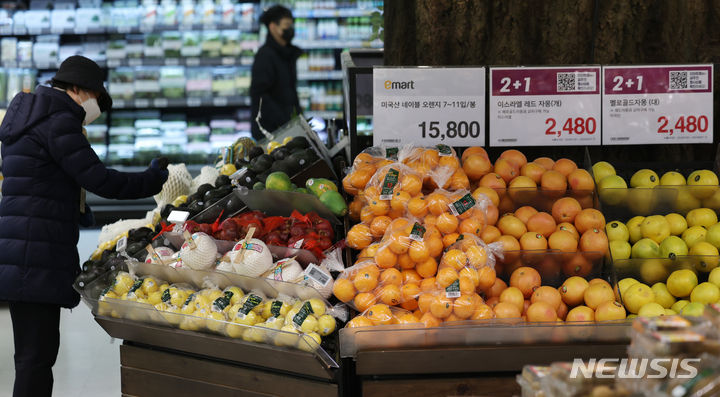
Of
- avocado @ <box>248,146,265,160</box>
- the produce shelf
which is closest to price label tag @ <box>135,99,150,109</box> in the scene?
the produce shelf

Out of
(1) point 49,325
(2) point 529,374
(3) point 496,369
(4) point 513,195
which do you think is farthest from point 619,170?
(1) point 49,325

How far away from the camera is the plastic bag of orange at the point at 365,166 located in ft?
9.48

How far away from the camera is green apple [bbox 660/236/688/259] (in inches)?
100

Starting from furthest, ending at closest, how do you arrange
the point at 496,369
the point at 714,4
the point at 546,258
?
the point at 714,4 → the point at 546,258 → the point at 496,369

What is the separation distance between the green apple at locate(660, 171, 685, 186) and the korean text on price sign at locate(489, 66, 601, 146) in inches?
11.9

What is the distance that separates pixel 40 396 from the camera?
3023 millimetres

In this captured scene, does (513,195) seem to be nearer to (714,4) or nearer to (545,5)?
(545,5)

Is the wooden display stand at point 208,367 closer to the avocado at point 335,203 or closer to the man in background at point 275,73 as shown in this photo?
the avocado at point 335,203

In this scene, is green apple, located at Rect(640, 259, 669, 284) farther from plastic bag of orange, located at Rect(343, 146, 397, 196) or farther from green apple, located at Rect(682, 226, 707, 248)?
plastic bag of orange, located at Rect(343, 146, 397, 196)

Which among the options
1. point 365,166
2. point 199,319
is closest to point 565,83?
point 365,166

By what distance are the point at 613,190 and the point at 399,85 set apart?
A: 92 centimetres

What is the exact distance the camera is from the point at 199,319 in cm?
245

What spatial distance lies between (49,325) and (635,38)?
2785 millimetres

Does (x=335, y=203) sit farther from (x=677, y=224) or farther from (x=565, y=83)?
(x=677, y=224)
